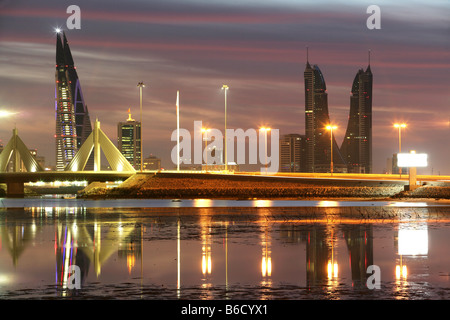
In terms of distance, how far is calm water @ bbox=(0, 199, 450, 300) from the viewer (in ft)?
60.2

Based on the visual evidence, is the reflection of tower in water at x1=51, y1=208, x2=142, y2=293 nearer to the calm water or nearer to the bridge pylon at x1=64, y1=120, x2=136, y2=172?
the calm water

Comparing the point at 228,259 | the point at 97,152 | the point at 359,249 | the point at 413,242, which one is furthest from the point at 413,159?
the point at 97,152

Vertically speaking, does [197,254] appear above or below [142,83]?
below

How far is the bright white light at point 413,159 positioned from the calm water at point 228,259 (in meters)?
42.5

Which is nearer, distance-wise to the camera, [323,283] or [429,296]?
[429,296]

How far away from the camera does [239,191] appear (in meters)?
99.0

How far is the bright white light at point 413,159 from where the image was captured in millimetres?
83562

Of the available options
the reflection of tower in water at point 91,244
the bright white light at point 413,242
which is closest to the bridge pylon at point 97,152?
the reflection of tower in water at point 91,244

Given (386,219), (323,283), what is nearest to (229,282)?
(323,283)

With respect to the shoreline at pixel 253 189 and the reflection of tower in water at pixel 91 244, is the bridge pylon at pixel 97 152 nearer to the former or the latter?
the shoreline at pixel 253 189

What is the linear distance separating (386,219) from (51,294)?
30.1 metres

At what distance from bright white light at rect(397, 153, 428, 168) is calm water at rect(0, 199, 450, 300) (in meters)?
42.5
